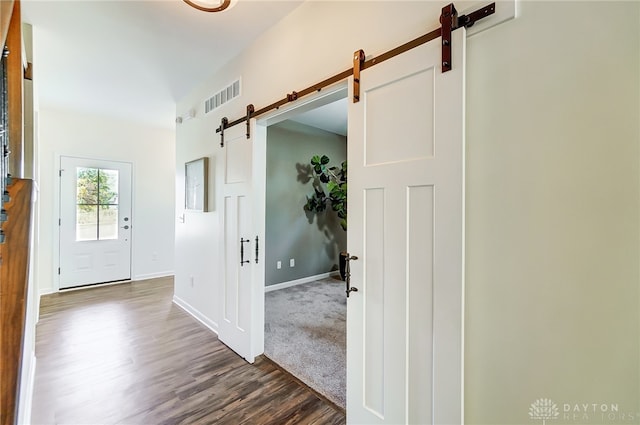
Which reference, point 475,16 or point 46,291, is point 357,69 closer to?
point 475,16

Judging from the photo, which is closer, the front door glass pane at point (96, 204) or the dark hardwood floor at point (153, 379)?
the dark hardwood floor at point (153, 379)

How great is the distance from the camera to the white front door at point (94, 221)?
4.36 m

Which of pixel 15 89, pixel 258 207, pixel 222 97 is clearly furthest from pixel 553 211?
pixel 222 97

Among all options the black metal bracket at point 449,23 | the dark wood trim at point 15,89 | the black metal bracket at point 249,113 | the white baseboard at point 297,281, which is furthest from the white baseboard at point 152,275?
the black metal bracket at point 449,23

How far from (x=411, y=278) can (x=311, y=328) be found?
195 cm

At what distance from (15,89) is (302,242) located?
13.3 feet

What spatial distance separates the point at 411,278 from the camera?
136 centimetres

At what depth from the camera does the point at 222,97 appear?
9.44ft

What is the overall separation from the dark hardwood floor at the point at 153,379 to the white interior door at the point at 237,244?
0.70 feet

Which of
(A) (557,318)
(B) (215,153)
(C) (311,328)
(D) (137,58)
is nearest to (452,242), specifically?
(A) (557,318)

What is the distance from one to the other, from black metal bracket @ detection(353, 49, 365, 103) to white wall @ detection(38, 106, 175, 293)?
469 cm

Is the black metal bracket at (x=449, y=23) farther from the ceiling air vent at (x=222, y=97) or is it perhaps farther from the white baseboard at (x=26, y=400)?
the white baseboard at (x=26, y=400)

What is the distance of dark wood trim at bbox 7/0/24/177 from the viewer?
86 centimetres

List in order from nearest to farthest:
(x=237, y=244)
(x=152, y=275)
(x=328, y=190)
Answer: (x=237, y=244) < (x=328, y=190) < (x=152, y=275)
